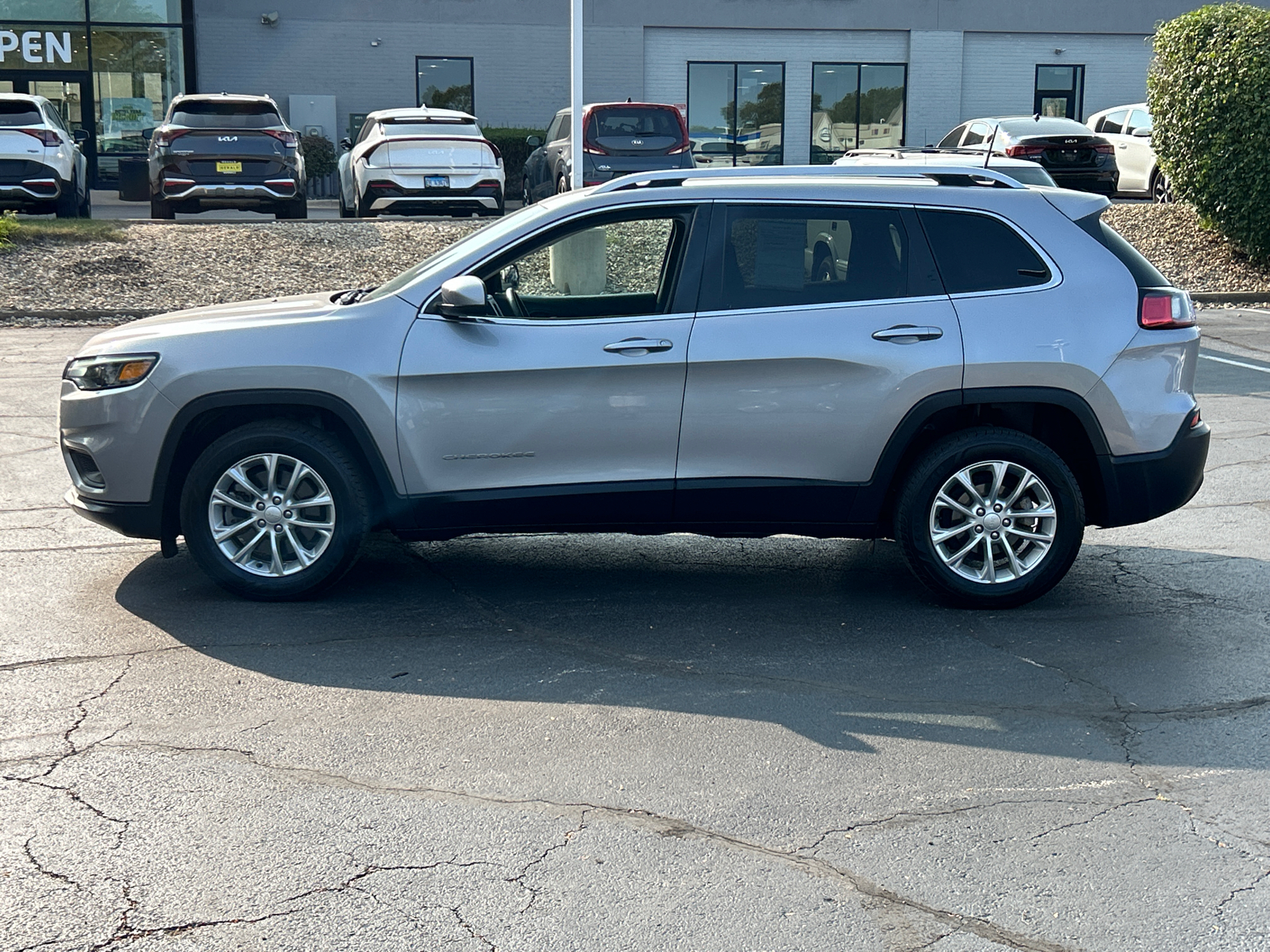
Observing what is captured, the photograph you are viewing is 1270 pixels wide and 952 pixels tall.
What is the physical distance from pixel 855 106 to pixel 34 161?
818 inches

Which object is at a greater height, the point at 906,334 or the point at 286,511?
the point at 906,334

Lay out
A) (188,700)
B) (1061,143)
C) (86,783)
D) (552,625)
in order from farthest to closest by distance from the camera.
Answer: (1061,143), (552,625), (188,700), (86,783)

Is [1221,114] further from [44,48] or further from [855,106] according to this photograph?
[44,48]

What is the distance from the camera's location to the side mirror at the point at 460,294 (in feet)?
18.9

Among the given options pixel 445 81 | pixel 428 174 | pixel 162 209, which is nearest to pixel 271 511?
pixel 428 174

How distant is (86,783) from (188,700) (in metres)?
0.71

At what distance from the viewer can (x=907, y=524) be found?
605cm

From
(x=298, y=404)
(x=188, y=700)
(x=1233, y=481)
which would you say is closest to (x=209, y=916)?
(x=188, y=700)

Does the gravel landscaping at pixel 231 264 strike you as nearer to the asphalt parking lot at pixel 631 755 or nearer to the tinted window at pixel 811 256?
the asphalt parking lot at pixel 631 755

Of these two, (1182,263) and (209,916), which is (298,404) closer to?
(209,916)

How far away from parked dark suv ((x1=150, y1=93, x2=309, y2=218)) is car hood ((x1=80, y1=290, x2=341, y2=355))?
42.6 feet

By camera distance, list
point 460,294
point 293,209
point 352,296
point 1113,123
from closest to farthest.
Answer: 1. point 460,294
2. point 352,296
3. point 293,209
4. point 1113,123

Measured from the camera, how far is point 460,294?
Result: 19.0ft

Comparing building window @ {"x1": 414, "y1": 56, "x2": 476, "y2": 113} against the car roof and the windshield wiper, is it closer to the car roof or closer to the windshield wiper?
the car roof
